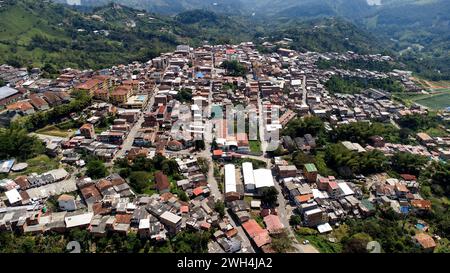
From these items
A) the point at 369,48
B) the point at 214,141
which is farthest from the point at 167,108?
the point at 369,48

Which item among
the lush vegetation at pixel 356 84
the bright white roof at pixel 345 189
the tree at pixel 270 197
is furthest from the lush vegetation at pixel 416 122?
the tree at pixel 270 197

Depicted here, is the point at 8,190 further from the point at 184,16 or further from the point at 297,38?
the point at 184,16

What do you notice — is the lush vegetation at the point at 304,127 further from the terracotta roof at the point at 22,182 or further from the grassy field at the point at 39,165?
the terracotta roof at the point at 22,182

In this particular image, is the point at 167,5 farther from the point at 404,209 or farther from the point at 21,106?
the point at 404,209

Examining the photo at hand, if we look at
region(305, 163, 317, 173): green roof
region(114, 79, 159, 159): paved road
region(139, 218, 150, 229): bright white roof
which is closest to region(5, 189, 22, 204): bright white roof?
region(114, 79, 159, 159): paved road

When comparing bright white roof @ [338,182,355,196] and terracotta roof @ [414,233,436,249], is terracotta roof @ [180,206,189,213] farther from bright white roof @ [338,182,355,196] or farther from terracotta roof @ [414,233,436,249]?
terracotta roof @ [414,233,436,249]

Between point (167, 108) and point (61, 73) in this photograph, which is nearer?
point (167, 108)
